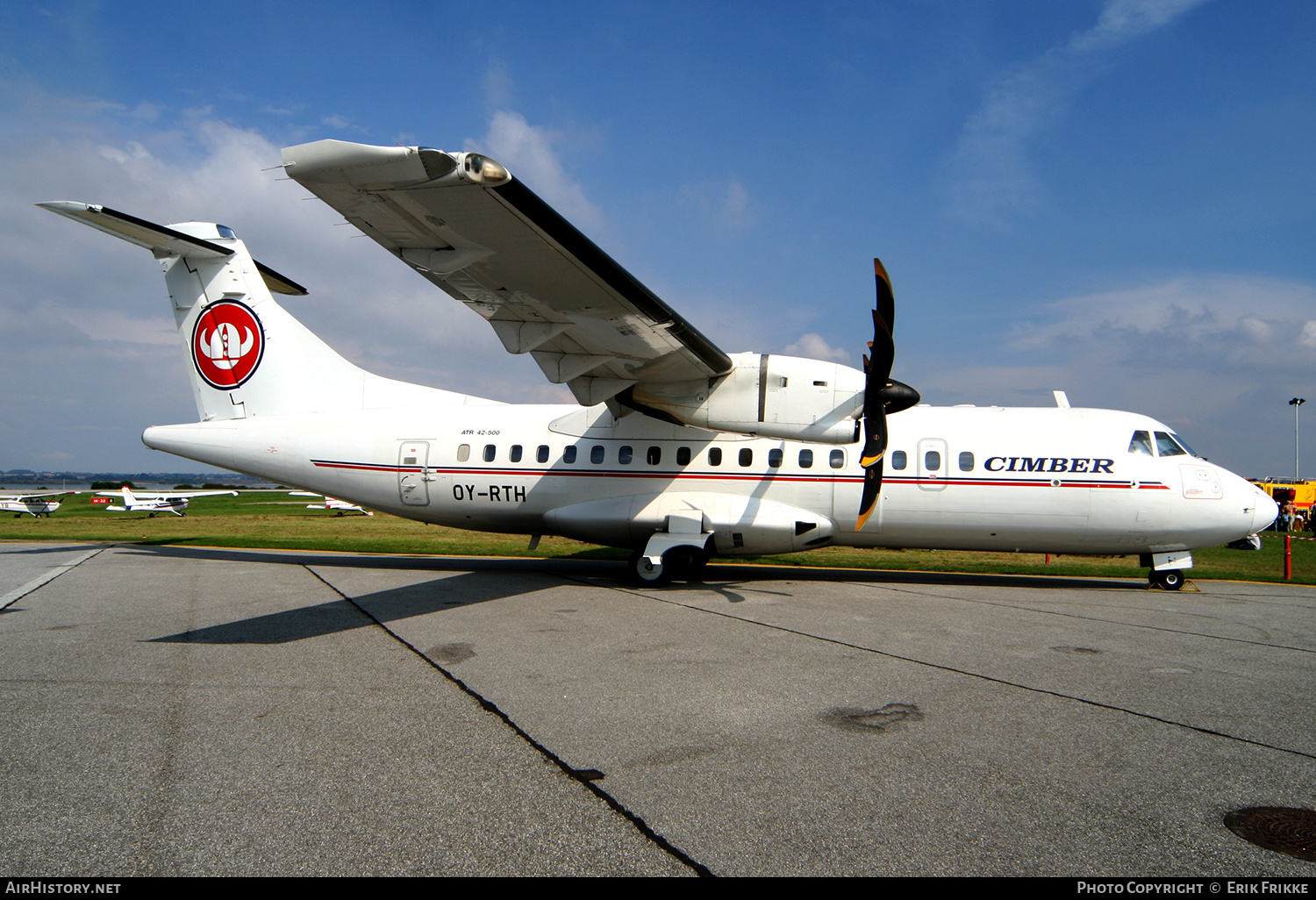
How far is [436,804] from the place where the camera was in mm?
3592

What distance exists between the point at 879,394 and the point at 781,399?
4.88 feet

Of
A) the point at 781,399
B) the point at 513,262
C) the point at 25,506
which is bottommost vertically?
the point at 25,506

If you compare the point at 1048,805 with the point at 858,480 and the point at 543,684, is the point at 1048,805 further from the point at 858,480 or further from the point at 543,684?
the point at 858,480

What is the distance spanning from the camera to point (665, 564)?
12203 millimetres

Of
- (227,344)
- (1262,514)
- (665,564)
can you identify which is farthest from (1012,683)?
(227,344)

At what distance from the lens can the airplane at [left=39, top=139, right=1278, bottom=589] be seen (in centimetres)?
959

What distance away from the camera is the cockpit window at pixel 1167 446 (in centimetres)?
1222

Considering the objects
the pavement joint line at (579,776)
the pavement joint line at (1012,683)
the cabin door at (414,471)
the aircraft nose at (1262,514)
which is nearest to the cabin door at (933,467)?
the pavement joint line at (1012,683)

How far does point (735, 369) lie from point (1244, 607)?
8763mm

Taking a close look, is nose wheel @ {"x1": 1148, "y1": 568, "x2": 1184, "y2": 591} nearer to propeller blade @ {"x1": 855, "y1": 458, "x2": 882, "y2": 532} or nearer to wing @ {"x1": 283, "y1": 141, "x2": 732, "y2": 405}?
propeller blade @ {"x1": 855, "y1": 458, "x2": 882, "y2": 532}

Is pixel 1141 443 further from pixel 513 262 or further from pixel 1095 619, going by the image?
pixel 513 262

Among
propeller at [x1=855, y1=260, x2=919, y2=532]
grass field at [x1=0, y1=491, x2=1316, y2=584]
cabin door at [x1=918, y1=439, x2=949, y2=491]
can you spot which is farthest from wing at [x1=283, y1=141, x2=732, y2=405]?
grass field at [x1=0, y1=491, x2=1316, y2=584]

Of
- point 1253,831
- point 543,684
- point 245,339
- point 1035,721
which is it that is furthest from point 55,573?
point 1253,831

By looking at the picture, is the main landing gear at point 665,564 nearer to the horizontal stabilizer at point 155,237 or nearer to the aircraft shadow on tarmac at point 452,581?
the aircraft shadow on tarmac at point 452,581
